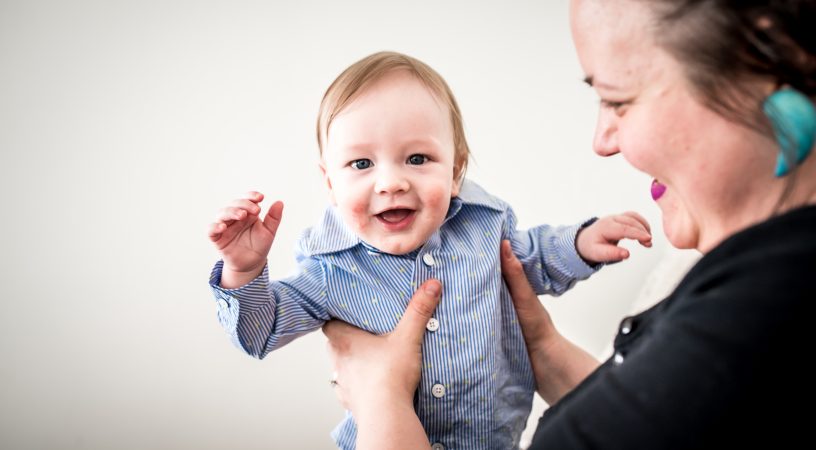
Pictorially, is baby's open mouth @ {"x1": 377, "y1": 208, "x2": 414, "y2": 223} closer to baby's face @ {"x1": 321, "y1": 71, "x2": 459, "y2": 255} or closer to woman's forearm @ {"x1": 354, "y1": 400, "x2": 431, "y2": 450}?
baby's face @ {"x1": 321, "y1": 71, "x2": 459, "y2": 255}

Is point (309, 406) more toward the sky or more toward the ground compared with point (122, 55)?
more toward the ground

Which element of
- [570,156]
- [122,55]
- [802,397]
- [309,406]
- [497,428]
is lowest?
[309,406]

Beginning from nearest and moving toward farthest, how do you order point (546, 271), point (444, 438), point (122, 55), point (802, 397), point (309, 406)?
point (802, 397), point (444, 438), point (546, 271), point (122, 55), point (309, 406)

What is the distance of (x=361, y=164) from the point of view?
1.06 meters

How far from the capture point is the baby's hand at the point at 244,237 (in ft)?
3.07

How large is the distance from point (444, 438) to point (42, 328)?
1.17 meters

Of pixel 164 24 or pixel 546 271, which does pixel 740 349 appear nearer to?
pixel 546 271

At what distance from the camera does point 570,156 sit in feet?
6.80

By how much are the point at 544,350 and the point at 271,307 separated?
0.59 m

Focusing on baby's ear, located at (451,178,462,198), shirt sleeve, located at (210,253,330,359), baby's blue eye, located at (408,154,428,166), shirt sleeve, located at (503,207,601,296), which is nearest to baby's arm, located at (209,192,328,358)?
shirt sleeve, located at (210,253,330,359)

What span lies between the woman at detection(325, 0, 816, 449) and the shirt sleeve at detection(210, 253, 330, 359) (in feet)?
1.68

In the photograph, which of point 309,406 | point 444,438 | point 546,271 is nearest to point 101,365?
point 309,406

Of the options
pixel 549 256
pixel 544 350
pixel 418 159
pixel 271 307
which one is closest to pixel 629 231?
pixel 549 256

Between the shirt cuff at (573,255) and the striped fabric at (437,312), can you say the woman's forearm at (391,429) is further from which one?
the shirt cuff at (573,255)
